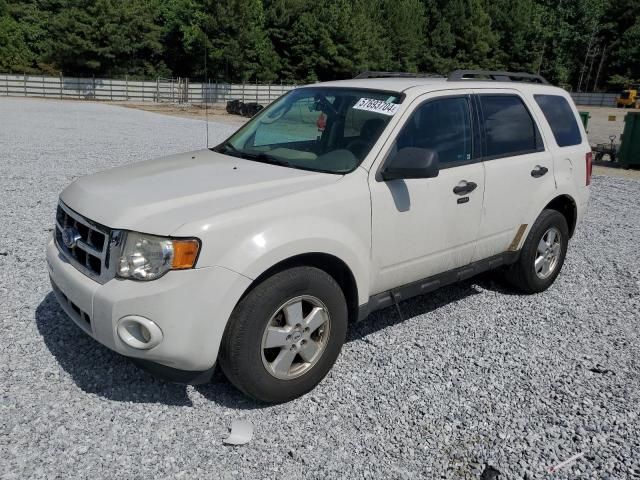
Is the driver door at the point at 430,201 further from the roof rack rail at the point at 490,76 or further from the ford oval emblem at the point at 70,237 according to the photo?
the ford oval emblem at the point at 70,237

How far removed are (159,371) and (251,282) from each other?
26.5 inches

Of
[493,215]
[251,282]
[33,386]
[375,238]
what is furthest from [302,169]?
[33,386]

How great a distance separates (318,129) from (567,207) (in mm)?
2661

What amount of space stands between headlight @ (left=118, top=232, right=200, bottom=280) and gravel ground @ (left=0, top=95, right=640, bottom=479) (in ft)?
2.88

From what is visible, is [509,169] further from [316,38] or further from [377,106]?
[316,38]

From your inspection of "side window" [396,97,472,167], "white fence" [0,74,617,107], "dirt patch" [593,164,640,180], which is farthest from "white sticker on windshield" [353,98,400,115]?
"white fence" [0,74,617,107]

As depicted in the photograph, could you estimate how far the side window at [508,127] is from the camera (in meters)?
4.49

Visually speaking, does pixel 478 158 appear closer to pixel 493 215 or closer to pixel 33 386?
pixel 493 215

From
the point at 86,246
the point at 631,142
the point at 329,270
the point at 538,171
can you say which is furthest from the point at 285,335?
the point at 631,142

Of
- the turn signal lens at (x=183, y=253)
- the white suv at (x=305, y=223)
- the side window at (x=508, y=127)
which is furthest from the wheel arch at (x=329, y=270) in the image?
the side window at (x=508, y=127)

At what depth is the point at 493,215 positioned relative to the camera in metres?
4.49

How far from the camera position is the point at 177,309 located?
2883 mm

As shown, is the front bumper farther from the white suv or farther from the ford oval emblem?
the ford oval emblem

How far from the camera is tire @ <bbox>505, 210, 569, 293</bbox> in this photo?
4.99 meters
